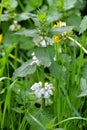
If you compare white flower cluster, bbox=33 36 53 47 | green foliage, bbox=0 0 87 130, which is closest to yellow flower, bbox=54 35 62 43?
green foliage, bbox=0 0 87 130

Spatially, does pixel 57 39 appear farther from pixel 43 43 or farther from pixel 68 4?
pixel 68 4

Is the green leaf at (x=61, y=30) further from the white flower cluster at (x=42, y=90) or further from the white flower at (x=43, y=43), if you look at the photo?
the white flower cluster at (x=42, y=90)

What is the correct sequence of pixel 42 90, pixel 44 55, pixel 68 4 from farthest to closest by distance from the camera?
1. pixel 68 4
2. pixel 42 90
3. pixel 44 55

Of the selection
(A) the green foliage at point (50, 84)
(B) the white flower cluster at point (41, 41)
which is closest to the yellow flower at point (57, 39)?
(A) the green foliage at point (50, 84)

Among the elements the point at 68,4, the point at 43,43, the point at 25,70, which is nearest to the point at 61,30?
the point at 43,43

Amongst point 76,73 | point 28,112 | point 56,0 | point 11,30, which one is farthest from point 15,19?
point 28,112
